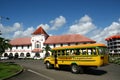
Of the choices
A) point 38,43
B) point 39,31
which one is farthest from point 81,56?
point 39,31

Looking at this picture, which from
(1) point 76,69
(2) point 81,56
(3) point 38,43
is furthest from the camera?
(3) point 38,43

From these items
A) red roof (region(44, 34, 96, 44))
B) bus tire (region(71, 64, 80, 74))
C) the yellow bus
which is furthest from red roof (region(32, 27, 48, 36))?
bus tire (region(71, 64, 80, 74))

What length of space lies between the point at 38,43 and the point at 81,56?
195 feet

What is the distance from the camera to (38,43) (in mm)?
79312

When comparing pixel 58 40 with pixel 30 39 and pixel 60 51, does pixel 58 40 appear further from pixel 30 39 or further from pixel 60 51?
pixel 60 51

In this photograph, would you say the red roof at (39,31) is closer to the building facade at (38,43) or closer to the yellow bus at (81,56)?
the building facade at (38,43)

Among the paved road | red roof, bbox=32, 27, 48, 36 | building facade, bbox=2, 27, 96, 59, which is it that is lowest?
the paved road

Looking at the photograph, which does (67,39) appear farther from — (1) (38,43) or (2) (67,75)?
(2) (67,75)

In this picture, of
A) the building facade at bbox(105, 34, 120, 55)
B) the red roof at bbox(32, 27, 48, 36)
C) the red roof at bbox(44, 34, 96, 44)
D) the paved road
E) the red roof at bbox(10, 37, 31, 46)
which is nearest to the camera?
the paved road

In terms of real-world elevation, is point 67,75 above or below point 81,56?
below

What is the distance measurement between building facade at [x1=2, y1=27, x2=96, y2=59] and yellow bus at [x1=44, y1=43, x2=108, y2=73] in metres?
47.9

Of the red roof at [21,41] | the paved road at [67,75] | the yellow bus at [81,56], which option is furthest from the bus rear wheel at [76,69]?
the red roof at [21,41]

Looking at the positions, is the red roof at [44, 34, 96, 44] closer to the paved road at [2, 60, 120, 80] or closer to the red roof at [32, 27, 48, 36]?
the red roof at [32, 27, 48, 36]

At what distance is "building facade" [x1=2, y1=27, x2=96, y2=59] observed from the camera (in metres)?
73.9
